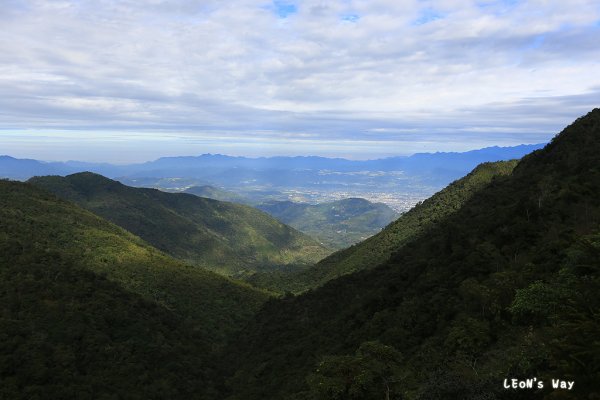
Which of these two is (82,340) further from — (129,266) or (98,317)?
(129,266)

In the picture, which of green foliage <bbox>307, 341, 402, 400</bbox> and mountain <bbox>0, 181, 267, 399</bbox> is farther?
mountain <bbox>0, 181, 267, 399</bbox>

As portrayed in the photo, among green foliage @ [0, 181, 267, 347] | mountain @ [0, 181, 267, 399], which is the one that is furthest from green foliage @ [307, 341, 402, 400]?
green foliage @ [0, 181, 267, 347]

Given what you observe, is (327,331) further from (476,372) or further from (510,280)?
(476,372)

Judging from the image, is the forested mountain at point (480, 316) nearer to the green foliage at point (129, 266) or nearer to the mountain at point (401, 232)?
the green foliage at point (129, 266)

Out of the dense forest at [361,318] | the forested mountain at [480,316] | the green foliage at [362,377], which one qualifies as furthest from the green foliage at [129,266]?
the green foliage at [362,377]

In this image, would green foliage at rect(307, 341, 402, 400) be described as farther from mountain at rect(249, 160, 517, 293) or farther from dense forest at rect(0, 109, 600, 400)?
mountain at rect(249, 160, 517, 293)

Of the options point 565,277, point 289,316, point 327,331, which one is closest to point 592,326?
point 565,277
